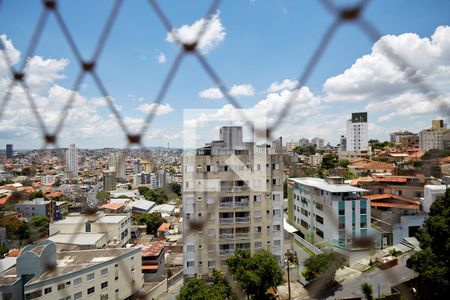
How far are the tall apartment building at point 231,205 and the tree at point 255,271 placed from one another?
1.38 ft

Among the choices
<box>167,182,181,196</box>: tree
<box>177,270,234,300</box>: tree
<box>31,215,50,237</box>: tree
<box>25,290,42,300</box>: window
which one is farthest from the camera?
<box>31,215,50,237</box>: tree

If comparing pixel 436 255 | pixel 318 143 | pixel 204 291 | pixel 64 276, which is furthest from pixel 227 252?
pixel 318 143

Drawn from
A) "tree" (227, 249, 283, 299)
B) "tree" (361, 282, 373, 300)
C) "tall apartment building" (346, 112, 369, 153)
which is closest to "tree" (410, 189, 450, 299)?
"tree" (361, 282, 373, 300)

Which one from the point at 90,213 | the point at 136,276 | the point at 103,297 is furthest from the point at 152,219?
the point at 90,213

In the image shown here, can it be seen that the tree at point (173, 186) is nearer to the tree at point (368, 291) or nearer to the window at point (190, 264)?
the window at point (190, 264)

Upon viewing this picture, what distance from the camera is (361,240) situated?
637 mm

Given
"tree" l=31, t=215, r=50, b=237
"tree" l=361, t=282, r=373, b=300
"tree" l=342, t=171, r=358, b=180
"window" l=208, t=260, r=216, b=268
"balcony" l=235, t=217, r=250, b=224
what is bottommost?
"tree" l=31, t=215, r=50, b=237

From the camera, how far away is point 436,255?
276 centimetres

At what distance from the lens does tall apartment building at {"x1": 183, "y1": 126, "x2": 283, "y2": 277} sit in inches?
133

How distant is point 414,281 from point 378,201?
104cm

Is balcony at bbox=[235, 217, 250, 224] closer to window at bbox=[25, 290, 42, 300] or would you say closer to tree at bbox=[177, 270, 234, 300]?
tree at bbox=[177, 270, 234, 300]

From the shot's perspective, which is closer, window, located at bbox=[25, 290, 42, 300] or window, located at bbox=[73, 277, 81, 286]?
window, located at bbox=[25, 290, 42, 300]

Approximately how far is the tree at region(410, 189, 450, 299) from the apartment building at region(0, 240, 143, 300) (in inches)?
113

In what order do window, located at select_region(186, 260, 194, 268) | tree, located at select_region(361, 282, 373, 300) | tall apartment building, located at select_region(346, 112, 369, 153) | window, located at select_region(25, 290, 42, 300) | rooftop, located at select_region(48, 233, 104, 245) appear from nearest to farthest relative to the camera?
1. window, located at select_region(25, 290, 42, 300)
2. tree, located at select_region(361, 282, 373, 300)
3. window, located at select_region(186, 260, 194, 268)
4. rooftop, located at select_region(48, 233, 104, 245)
5. tall apartment building, located at select_region(346, 112, 369, 153)
